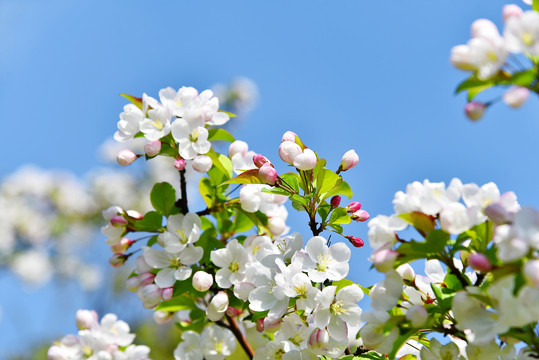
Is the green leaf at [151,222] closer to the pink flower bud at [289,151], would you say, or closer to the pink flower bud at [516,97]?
the pink flower bud at [289,151]

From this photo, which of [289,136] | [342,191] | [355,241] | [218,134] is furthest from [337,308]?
[218,134]

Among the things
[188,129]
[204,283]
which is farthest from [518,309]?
[188,129]

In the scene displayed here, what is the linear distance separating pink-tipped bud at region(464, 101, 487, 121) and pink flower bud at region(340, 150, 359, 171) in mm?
490

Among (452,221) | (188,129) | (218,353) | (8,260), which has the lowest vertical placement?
(452,221)

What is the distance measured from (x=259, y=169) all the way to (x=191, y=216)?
289mm

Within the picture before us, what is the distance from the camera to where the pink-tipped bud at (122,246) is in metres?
1.74

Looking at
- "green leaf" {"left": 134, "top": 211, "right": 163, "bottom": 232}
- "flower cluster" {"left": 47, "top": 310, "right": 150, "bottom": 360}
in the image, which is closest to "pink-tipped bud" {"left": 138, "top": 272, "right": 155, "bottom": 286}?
"green leaf" {"left": 134, "top": 211, "right": 163, "bottom": 232}

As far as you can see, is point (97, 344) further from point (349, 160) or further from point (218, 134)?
point (349, 160)

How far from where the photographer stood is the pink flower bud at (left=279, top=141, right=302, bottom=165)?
4.51 ft

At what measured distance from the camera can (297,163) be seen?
1.35 m

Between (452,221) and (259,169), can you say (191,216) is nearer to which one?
(259,169)

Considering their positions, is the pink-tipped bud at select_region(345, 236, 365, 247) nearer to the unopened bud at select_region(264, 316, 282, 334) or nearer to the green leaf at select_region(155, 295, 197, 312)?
the unopened bud at select_region(264, 316, 282, 334)

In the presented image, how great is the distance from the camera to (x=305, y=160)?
135cm

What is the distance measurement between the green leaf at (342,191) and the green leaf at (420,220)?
1.29ft
